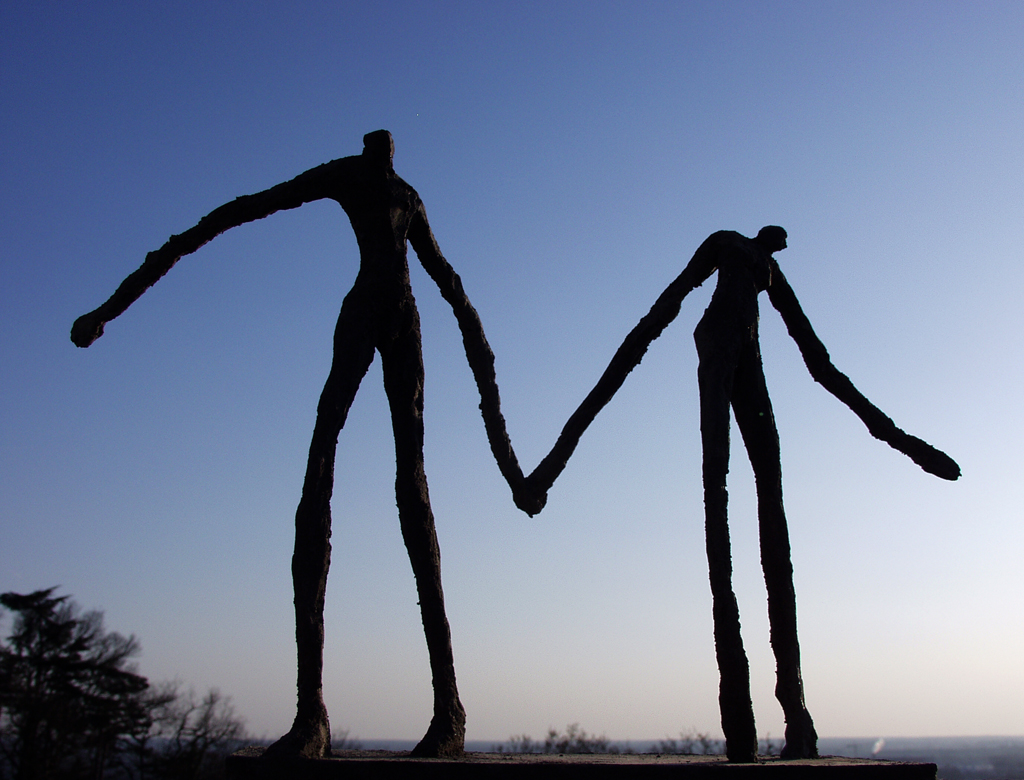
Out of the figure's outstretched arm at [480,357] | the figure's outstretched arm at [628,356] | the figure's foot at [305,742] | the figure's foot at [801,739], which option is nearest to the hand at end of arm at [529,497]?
the figure's outstretched arm at [480,357]

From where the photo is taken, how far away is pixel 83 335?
691 cm

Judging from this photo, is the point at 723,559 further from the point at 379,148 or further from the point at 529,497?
the point at 379,148

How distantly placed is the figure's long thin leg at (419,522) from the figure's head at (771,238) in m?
3.05

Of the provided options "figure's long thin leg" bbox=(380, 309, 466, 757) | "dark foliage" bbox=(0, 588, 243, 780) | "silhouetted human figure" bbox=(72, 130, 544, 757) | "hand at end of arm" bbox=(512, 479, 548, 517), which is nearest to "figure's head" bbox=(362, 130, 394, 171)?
"silhouetted human figure" bbox=(72, 130, 544, 757)

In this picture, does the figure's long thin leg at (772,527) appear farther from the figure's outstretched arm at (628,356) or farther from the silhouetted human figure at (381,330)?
the silhouetted human figure at (381,330)

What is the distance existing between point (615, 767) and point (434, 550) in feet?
7.41

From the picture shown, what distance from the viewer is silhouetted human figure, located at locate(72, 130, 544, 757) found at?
663 centimetres

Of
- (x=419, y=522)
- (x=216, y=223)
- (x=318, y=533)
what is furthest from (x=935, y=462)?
(x=216, y=223)

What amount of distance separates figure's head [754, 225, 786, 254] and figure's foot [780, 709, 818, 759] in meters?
3.74

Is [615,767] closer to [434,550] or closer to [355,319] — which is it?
[434,550]

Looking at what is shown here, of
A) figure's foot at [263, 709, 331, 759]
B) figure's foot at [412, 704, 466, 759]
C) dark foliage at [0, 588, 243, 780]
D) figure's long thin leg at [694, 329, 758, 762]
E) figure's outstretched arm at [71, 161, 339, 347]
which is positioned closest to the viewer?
figure's foot at [263, 709, 331, 759]

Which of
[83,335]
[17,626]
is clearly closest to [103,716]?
[17,626]

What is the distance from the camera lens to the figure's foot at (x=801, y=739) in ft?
22.0

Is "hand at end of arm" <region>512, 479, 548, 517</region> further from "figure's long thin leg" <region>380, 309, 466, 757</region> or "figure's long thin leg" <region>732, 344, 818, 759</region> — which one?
"figure's long thin leg" <region>732, 344, 818, 759</region>
